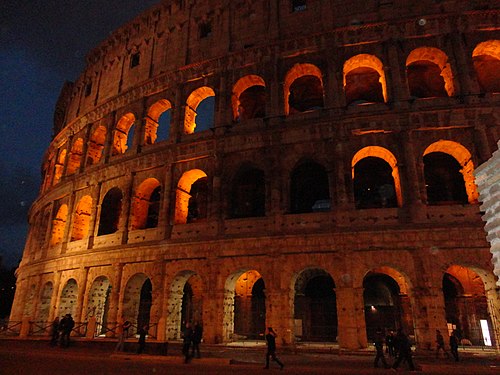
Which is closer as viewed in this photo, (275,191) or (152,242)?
(275,191)

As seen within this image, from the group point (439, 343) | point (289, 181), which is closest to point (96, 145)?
point (289, 181)

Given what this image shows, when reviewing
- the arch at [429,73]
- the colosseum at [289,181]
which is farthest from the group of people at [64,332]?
the arch at [429,73]

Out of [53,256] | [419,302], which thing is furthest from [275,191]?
[53,256]

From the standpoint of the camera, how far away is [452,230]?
42.7 feet

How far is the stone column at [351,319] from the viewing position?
1264cm

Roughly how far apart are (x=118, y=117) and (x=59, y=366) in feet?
48.1

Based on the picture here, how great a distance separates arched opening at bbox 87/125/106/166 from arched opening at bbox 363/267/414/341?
17450mm

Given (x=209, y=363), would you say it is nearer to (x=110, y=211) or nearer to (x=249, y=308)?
(x=249, y=308)

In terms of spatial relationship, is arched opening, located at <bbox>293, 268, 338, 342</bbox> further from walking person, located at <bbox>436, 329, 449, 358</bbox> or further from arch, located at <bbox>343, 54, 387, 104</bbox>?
arch, located at <bbox>343, 54, 387, 104</bbox>

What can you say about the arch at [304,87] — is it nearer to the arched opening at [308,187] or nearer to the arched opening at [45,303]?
the arched opening at [308,187]

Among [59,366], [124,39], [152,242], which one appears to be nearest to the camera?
[59,366]

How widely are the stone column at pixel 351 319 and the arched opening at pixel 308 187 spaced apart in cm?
653

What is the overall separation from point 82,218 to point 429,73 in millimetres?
20724

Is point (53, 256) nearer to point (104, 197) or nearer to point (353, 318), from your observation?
point (104, 197)
